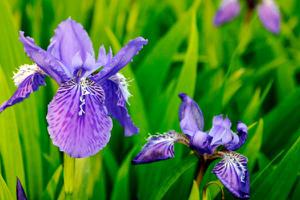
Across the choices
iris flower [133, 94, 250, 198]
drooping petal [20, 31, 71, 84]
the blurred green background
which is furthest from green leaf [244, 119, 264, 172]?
drooping petal [20, 31, 71, 84]

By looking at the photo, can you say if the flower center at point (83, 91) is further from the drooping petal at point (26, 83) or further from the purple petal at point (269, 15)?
the purple petal at point (269, 15)

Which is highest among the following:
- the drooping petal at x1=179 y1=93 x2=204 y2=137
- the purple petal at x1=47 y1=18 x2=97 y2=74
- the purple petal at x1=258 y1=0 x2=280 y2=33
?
the purple petal at x1=258 y1=0 x2=280 y2=33

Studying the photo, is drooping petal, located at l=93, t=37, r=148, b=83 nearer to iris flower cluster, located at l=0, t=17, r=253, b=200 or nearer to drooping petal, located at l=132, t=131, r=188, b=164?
iris flower cluster, located at l=0, t=17, r=253, b=200

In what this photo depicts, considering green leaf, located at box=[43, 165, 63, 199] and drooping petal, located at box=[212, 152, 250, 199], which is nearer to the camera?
drooping petal, located at box=[212, 152, 250, 199]

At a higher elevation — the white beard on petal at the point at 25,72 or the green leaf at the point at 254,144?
the white beard on petal at the point at 25,72

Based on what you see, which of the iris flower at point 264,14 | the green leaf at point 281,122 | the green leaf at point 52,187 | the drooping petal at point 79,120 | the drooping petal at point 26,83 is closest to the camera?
the drooping petal at point 79,120

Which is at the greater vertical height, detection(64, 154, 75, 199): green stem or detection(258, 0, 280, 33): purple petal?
detection(258, 0, 280, 33): purple petal

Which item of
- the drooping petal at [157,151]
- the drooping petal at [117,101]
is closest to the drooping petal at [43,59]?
the drooping petal at [117,101]
